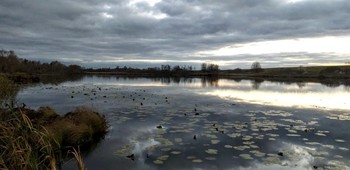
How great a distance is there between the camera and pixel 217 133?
1673cm

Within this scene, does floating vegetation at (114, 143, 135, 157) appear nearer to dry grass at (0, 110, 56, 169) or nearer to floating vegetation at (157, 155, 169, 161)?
floating vegetation at (157, 155, 169, 161)

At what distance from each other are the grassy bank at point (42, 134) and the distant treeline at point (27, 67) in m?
85.0

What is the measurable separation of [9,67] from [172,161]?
10209cm

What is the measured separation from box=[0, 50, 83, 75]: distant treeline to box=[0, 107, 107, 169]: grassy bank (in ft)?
279

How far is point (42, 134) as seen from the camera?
5465 mm

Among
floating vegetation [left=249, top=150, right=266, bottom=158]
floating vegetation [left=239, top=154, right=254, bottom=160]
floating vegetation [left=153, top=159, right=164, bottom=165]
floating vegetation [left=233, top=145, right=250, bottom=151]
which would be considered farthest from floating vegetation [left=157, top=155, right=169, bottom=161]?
floating vegetation [left=249, top=150, right=266, bottom=158]

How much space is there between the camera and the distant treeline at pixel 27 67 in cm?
10084

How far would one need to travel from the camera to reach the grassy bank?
17.4ft

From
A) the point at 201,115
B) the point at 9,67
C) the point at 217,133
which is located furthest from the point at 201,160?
the point at 9,67

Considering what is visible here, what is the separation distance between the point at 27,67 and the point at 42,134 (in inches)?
5219

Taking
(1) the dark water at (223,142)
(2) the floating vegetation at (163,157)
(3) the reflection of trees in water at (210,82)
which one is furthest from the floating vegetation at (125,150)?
(3) the reflection of trees in water at (210,82)

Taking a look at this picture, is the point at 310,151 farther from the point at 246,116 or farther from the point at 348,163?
the point at 246,116

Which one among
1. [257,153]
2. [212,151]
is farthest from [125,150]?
[257,153]

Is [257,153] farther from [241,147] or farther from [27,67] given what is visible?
[27,67]
